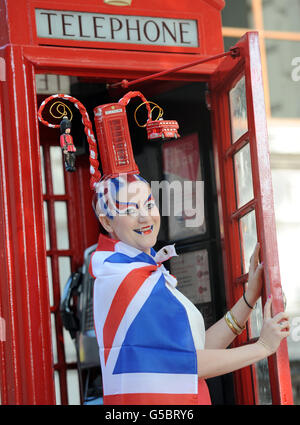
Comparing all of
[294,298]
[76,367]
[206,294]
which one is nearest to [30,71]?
[206,294]

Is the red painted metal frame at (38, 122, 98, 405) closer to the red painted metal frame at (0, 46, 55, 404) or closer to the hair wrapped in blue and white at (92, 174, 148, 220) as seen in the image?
the red painted metal frame at (0, 46, 55, 404)

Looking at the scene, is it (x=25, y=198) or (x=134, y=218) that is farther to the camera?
(x=25, y=198)

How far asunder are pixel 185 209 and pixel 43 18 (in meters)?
1.15

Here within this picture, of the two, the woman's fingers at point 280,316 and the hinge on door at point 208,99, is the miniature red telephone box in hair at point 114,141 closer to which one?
the hinge on door at point 208,99

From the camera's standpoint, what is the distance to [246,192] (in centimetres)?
421

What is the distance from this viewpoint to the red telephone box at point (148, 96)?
13.0 ft

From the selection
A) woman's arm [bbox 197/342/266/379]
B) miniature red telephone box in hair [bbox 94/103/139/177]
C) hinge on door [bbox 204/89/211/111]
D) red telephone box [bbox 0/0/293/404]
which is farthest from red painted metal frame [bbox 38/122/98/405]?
woman's arm [bbox 197/342/266/379]

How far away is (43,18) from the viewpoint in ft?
13.7

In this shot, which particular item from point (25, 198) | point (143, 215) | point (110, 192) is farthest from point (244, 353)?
point (25, 198)

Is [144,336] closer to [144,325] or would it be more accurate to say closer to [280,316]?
[144,325]

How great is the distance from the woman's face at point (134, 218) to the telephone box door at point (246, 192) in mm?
448

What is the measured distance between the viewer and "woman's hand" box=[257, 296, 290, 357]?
12.1ft

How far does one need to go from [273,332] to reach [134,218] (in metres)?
0.70
